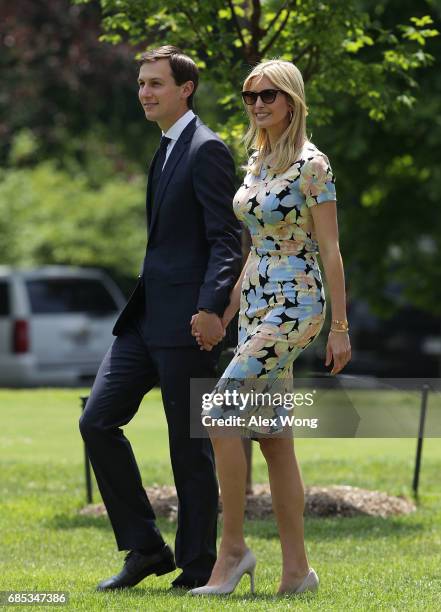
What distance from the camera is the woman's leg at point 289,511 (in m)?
5.91

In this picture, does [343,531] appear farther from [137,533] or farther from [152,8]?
[152,8]

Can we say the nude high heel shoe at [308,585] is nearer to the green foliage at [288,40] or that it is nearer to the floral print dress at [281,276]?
the floral print dress at [281,276]

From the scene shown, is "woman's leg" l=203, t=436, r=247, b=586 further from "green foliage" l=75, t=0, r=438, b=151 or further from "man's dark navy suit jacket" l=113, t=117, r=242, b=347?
"green foliage" l=75, t=0, r=438, b=151

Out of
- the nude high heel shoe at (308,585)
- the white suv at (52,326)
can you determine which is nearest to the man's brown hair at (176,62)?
the nude high heel shoe at (308,585)

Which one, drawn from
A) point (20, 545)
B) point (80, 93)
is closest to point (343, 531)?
point (20, 545)

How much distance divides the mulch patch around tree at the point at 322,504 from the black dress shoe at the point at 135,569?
7.89 ft

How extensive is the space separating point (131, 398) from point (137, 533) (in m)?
0.57

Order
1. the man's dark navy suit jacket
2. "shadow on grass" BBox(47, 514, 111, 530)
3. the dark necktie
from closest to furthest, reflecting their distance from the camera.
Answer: the man's dark navy suit jacket
the dark necktie
"shadow on grass" BBox(47, 514, 111, 530)

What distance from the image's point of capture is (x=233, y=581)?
19.3 feet

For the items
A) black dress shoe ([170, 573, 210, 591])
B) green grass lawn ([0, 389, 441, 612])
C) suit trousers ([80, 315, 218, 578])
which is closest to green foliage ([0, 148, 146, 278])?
green grass lawn ([0, 389, 441, 612])

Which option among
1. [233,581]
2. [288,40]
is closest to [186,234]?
[233,581]

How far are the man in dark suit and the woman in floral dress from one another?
18 centimetres

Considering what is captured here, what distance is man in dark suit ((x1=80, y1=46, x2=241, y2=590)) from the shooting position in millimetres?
6098

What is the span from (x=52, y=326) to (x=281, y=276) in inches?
634
